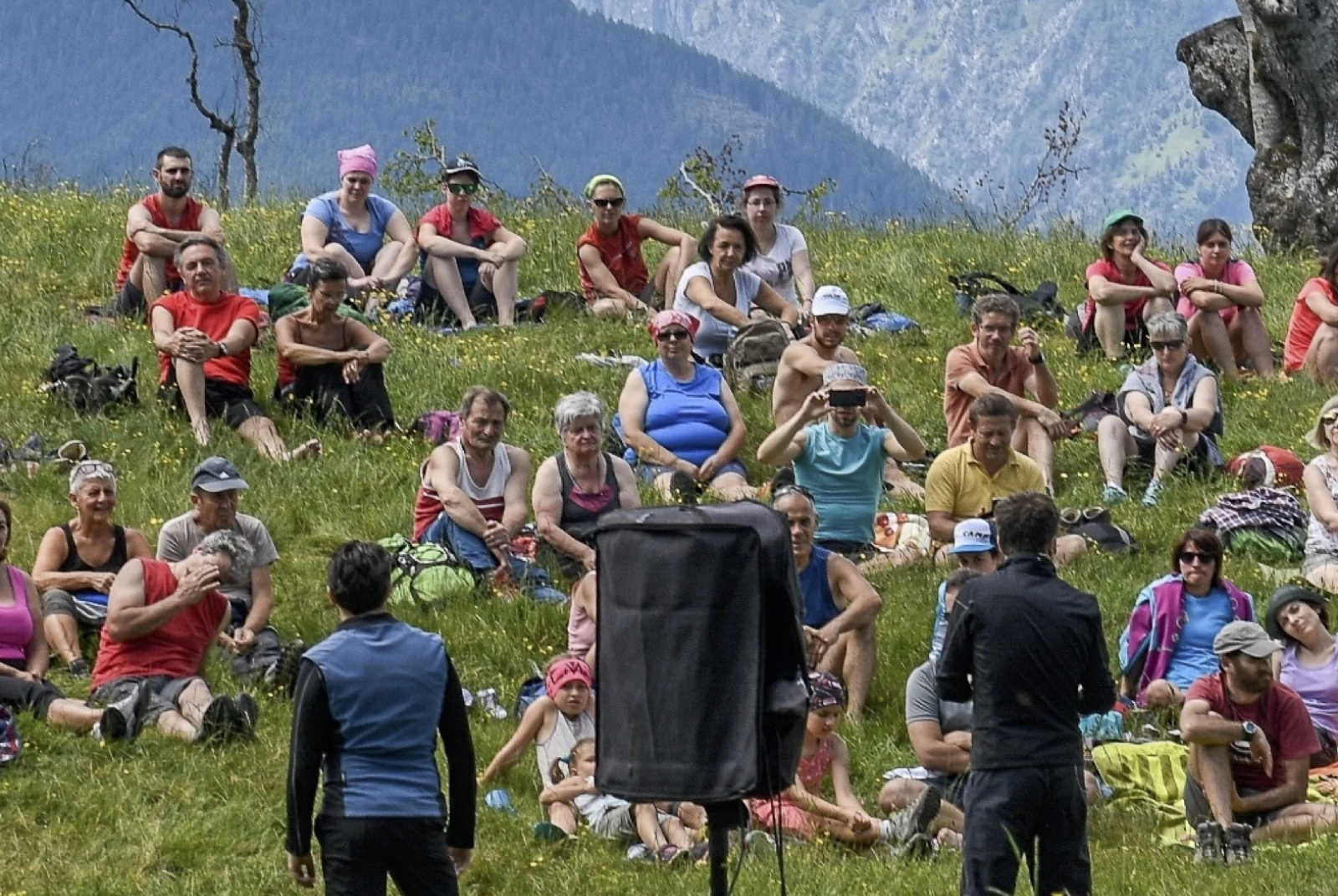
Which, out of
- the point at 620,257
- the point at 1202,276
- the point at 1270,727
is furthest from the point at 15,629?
the point at 1202,276

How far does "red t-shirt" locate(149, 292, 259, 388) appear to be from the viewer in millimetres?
13750

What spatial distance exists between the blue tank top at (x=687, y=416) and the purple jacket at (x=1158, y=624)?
3.18 metres

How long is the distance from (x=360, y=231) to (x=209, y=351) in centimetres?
309

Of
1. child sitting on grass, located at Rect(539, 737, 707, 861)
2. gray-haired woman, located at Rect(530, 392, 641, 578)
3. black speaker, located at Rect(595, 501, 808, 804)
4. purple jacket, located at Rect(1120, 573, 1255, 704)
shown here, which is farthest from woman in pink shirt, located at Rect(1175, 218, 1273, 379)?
black speaker, located at Rect(595, 501, 808, 804)

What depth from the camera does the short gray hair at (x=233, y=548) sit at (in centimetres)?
1072

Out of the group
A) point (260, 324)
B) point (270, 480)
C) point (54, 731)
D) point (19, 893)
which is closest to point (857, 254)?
point (260, 324)

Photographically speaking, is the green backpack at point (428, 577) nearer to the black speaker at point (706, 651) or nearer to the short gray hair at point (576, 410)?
the short gray hair at point (576, 410)

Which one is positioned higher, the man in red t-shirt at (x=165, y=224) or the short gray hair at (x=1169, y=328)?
the man in red t-shirt at (x=165, y=224)

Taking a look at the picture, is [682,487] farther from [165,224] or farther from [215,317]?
[165,224]

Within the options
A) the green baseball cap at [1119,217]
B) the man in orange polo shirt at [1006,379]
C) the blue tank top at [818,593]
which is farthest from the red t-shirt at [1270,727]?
the green baseball cap at [1119,217]

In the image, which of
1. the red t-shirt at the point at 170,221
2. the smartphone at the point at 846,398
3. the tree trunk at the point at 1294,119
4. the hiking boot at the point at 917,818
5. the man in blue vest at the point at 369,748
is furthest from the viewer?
the tree trunk at the point at 1294,119

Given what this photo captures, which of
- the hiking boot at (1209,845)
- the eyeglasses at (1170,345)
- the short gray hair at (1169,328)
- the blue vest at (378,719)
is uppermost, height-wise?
the short gray hair at (1169,328)

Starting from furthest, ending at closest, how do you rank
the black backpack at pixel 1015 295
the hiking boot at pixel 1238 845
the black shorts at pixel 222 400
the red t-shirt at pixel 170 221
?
1. the black backpack at pixel 1015 295
2. the red t-shirt at pixel 170 221
3. the black shorts at pixel 222 400
4. the hiking boot at pixel 1238 845

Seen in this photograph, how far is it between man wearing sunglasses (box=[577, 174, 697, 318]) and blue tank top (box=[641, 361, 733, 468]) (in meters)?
2.84
